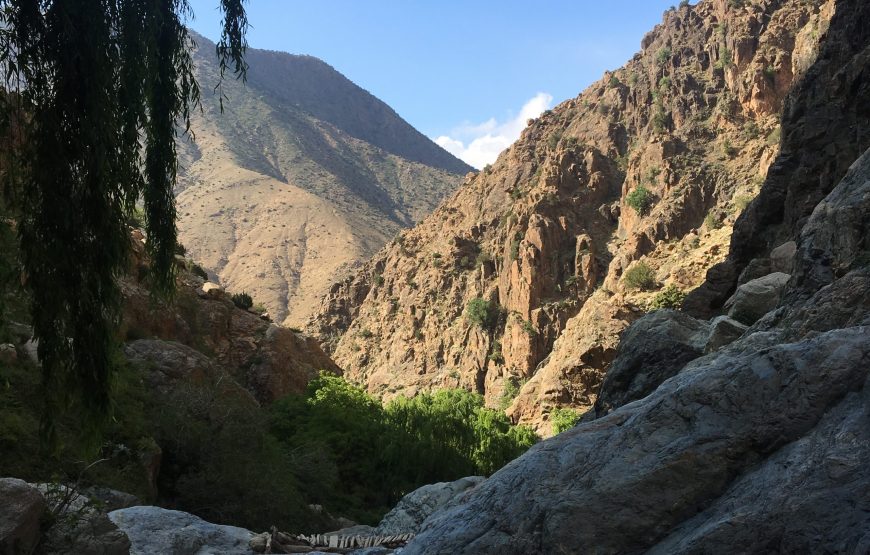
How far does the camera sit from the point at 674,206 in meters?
55.4

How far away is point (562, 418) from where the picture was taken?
37.1 meters

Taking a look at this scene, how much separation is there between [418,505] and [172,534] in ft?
34.4

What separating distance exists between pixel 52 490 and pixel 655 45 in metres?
78.0

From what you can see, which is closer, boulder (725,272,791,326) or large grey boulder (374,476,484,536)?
boulder (725,272,791,326)

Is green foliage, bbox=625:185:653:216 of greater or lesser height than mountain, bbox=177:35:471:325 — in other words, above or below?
below

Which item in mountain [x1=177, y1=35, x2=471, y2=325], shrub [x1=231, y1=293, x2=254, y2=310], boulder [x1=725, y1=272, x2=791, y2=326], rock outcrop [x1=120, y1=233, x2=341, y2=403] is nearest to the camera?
boulder [x1=725, y1=272, x2=791, y2=326]

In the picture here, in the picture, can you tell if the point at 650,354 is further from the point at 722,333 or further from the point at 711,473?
the point at 711,473

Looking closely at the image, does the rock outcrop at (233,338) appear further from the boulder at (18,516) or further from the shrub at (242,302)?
the boulder at (18,516)

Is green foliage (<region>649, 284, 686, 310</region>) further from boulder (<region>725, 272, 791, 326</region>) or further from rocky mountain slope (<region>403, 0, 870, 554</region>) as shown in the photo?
rocky mountain slope (<region>403, 0, 870, 554</region>)

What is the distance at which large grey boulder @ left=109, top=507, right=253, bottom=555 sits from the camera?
→ 1170cm

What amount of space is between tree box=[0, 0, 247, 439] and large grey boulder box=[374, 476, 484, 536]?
1496cm

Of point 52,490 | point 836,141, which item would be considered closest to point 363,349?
point 836,141

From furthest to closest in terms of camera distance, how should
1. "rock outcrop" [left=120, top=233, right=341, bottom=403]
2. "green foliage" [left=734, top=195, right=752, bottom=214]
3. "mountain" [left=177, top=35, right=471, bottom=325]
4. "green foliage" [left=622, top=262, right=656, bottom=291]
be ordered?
1. "mountain" [left=177, top=35, right=471, bottom=325]
2. "green foliage" [left=734, top=195, right=752, bottom=214]
3. "green foliage" [left=622, top=262, right=656, bottom=291]
4. "rock outcrop" [left=120, top=233, right=341, bottom=403]

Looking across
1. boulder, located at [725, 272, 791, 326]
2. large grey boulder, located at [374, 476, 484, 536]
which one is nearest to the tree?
boulder, located at [725, 272, 791, 326]
